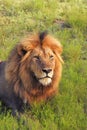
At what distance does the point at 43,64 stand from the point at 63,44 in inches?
78.5

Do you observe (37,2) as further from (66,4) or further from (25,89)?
(25,89)

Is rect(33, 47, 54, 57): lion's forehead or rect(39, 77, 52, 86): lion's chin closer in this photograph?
rect(39, 77, 52, 86): lion's chin

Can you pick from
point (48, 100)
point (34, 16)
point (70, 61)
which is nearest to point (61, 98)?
point (48, 100)

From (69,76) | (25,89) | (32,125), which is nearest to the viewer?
(32,125)

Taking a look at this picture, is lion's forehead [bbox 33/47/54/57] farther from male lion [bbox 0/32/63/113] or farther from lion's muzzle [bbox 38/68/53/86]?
lion's muzzle [bbox 38/68/53/86]

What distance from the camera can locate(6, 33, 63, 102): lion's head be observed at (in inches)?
205

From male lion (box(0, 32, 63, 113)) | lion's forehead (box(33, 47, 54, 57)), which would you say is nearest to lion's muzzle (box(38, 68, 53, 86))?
male lion (box(0, 32, 63, 113))

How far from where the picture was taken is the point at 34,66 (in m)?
5.22

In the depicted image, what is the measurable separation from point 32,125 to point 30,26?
10.4ft

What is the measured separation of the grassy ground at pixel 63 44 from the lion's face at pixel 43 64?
0.42 m

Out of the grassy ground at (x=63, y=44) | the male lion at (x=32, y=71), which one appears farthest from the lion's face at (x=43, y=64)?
the grassy ground at (x=63, y=44)

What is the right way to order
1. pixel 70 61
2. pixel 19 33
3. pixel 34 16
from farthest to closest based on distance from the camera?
pixel 34 16 → pixel 19 33 → pixel 70 61

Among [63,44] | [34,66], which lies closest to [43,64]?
[34,66]

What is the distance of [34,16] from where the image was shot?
26.8ft
